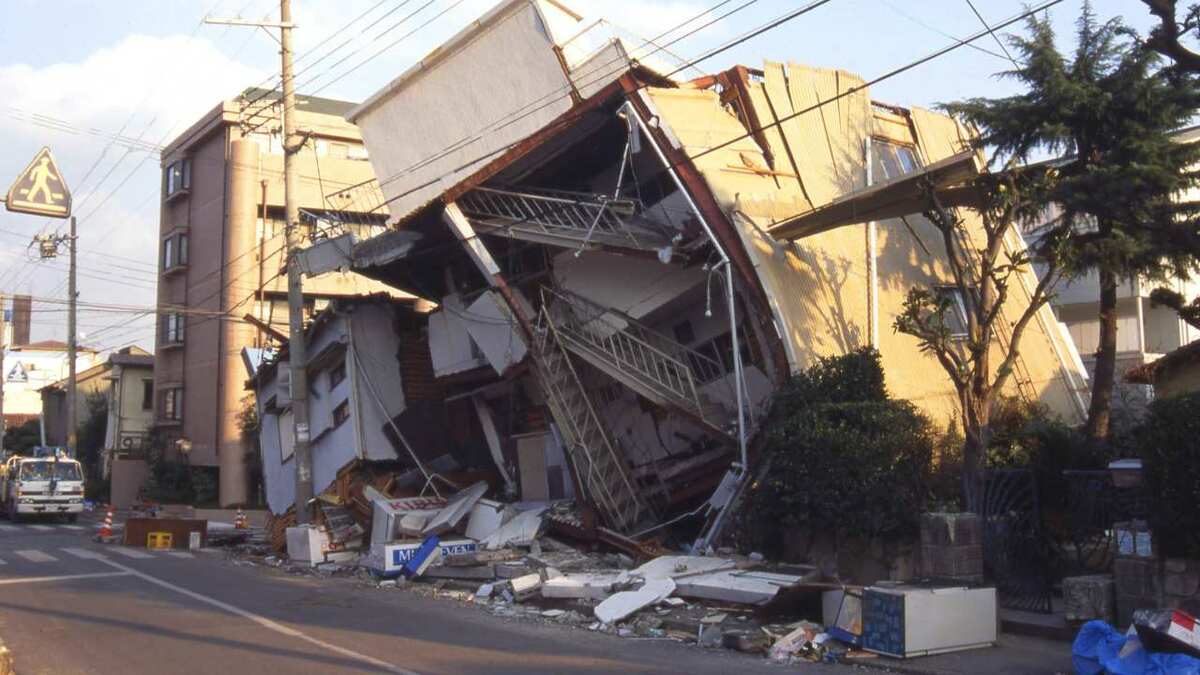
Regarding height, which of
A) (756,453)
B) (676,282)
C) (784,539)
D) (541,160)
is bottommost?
(784,539)

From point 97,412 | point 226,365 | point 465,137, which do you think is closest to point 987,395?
point 465,137

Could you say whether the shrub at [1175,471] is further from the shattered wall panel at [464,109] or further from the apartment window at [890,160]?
the shattered wall panel at [464,109]

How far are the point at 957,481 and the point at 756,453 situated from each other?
11.3ft

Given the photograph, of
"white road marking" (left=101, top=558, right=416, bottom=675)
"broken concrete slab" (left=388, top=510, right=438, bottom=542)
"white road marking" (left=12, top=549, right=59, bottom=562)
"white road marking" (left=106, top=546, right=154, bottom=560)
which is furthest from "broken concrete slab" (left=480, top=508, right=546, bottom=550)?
"white road marking" (left=12, top=549, right=59, bottom=562)

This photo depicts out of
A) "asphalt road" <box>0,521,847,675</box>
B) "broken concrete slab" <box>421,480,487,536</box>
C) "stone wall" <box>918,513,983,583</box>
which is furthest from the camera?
"broken concrete slab" <box>421,480,487,536</box>

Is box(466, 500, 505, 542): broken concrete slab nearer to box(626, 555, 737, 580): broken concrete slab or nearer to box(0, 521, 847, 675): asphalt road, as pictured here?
box(0, 521, 847, 675): asphalt road

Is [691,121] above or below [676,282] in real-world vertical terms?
above

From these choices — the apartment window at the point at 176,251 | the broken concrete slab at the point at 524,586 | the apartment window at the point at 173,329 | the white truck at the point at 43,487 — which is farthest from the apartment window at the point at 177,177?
the broken concrete slab at the point at 524,586

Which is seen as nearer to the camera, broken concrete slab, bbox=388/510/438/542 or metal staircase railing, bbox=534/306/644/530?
metal staircase railing, bbox=534/306/644/530

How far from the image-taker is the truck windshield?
36812 millimetres

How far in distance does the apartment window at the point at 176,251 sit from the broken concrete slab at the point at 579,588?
35.1 meters

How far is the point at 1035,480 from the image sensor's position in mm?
13805

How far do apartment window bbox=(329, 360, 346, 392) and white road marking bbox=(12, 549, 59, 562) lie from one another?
24.9 ft

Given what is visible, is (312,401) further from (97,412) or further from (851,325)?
(97,412)
